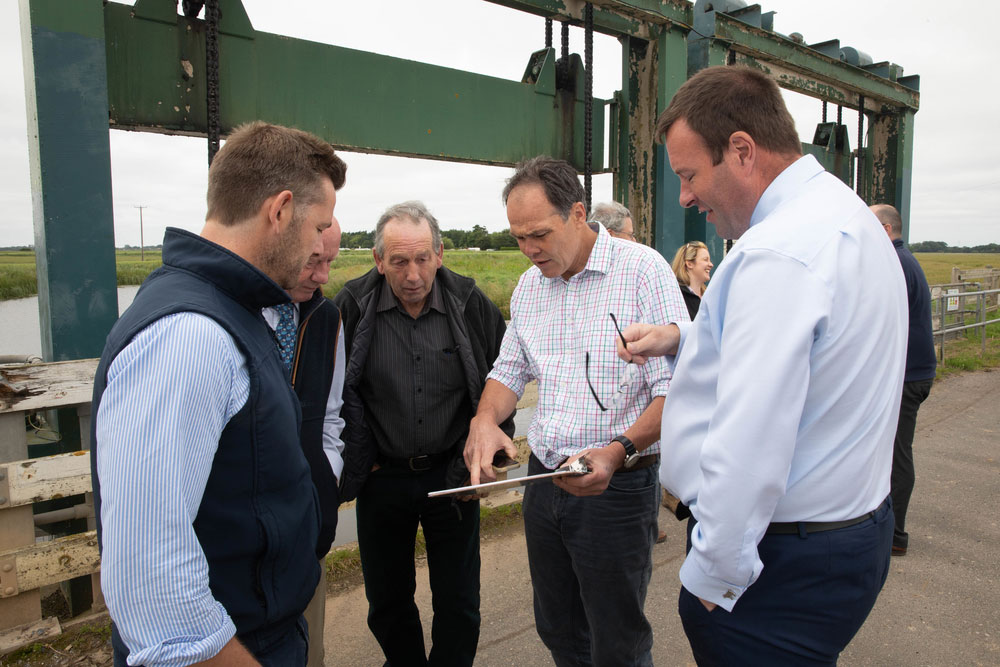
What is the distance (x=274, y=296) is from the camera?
1318mm

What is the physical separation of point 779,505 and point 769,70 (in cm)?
438

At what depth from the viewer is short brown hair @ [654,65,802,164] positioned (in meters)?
1.45

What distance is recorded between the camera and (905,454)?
3863 mm

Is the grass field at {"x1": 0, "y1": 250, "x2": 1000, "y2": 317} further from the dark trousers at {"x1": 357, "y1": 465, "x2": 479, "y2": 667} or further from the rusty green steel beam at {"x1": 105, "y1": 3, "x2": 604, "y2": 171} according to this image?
the dark trousers at {"x1": 357, "y1": 465, "x2": 479, "y2": 667}

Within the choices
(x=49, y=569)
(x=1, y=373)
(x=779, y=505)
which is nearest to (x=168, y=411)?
(x=779, y=505)

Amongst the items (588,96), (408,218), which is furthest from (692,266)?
(408,218)

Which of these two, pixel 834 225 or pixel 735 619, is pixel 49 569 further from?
pixel 834 225

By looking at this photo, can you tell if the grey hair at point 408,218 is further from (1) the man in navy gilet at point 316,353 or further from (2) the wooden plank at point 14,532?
(2) the wooden plank at point 14,532

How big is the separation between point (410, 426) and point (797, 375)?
1.64 metres

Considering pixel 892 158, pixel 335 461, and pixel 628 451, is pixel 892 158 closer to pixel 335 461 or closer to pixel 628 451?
pixel 628 451

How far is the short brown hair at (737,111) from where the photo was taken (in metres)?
1.45

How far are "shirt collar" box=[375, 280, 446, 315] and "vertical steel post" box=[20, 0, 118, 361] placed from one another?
1.01 m

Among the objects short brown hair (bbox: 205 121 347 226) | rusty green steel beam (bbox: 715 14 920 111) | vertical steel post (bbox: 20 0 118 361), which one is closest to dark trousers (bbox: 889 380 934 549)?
rusty green steel beam (bbox: 715 14 920 111)

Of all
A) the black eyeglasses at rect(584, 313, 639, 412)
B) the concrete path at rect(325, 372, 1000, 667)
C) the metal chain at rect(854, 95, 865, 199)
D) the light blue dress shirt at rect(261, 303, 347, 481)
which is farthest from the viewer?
the metal chain at rect(854, 95, 865, 199)
